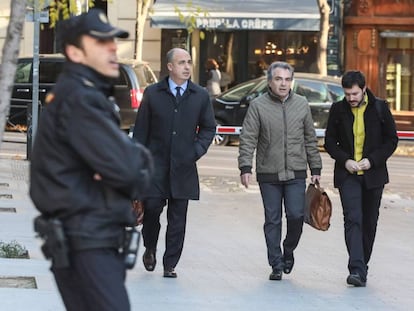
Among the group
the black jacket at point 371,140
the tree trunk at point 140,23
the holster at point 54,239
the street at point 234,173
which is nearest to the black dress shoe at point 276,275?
the black jacket at point 371,140

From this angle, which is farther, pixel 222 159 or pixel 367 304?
pixel 222 159

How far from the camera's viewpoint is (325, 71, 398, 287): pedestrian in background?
28.0ft

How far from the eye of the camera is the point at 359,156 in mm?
8602

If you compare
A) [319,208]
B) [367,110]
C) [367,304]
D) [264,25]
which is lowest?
[367,304]

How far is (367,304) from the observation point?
7.94 meters

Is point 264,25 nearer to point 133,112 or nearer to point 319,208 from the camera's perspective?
point 133,112

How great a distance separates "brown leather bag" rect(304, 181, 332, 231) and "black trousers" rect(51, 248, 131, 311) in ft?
14.3

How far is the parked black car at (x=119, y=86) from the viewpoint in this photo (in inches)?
866

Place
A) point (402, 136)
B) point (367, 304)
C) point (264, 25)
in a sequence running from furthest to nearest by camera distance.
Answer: point (264, 25) → point (402, 136) → point (367, 304)

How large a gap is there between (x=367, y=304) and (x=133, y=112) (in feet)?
47.5

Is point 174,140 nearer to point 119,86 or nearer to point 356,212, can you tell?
point 356,212

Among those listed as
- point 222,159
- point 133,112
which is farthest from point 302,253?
point 133,112

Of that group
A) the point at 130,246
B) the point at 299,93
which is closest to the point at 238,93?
the point at 299,93

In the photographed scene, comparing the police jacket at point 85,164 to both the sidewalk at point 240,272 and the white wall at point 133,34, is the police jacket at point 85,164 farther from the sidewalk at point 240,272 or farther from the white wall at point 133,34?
the white wall at point 133,34
